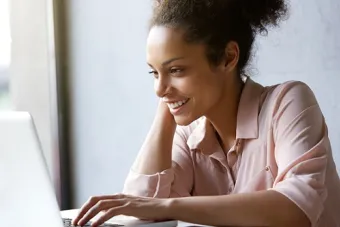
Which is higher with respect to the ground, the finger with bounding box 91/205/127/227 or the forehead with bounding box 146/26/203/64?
the forehead with bounding box 146/26/203/64

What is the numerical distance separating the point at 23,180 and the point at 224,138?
54cm

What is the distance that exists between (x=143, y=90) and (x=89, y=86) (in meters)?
0.24

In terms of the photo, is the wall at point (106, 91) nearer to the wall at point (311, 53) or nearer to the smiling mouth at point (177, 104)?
the wall at point (311, 53)

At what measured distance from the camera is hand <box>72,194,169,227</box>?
3.19 feet

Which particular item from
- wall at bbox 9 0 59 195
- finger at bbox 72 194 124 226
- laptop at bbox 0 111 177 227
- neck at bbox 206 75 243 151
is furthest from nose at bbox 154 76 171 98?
wall at bbox 9 0 59 195

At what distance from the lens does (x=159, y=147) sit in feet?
4.17

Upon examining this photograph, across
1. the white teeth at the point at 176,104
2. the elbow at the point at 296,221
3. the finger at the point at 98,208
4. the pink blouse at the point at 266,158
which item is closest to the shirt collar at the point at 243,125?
the pink blouse at the point at 266,158

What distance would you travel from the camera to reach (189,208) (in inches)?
A: 39.4

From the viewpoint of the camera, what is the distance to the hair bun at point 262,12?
1207 mm

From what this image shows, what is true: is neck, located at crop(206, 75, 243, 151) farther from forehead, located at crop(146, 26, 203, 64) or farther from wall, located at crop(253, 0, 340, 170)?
wall, located at crop(253, 0, 340, 170)

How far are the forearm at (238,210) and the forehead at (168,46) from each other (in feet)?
0.91

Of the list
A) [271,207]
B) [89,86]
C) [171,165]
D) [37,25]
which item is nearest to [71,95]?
[89,86]

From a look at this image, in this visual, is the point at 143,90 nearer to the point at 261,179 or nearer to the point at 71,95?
the point at 71,95

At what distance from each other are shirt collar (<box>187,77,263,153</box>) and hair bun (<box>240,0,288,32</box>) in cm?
11
